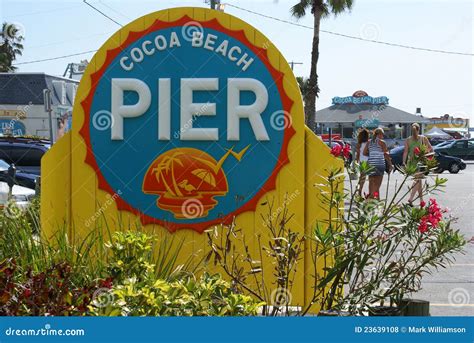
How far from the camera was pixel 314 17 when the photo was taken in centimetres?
3450

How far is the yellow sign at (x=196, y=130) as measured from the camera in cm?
585

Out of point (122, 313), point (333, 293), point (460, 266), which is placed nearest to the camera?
point (122, 313)

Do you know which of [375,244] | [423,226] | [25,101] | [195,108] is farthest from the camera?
[25,101]

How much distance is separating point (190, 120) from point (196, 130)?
95mm

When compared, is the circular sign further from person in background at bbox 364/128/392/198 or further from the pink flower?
person in background at bbox 364/128/392/198

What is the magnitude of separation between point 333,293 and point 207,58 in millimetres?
2382

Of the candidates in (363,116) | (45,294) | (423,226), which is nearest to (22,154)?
(45,294)

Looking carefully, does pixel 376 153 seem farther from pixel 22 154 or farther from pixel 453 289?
pixel 22 154

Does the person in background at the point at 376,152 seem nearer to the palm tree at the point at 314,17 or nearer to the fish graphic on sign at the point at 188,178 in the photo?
the fish graphic on sign at the point at 188,178

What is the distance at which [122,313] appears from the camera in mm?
3496

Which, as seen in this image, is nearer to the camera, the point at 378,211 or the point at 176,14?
the point at 378,211

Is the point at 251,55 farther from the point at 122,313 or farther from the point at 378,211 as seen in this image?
the point at 122,313

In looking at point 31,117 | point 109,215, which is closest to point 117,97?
point 109,215

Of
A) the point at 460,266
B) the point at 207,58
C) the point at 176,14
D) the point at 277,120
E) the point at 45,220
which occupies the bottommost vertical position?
the point at 460,266
